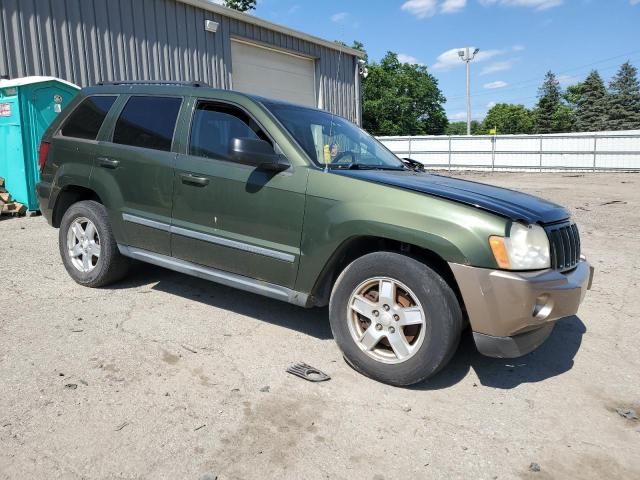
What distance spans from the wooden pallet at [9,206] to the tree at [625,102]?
207 feet

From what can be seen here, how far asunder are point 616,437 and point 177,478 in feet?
7.44

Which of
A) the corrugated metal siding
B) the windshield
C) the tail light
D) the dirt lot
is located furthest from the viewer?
the corrugated metal siding

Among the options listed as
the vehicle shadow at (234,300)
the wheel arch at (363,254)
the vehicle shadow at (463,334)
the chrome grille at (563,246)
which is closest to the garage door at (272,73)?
the vehicle shadow at (234,300)

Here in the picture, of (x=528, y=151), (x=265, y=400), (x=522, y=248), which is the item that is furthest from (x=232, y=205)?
(x=528, y=151)

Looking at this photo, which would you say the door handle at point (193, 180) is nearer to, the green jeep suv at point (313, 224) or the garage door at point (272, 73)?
the green jeep suv at point (313, 224)

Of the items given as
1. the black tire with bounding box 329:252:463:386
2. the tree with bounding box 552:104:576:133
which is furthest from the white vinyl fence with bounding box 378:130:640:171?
the tree with bounding box 552:104:576:133

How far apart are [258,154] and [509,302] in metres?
1.83

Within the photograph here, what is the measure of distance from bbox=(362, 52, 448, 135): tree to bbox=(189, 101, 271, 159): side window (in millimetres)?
53050

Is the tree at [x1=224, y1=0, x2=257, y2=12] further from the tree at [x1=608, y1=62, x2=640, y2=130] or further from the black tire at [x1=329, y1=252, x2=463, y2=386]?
the tree at [x1=608, y1=62, x2=640, y2=130]

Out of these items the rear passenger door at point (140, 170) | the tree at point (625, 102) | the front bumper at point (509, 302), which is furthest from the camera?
the tree at point (625, 102)

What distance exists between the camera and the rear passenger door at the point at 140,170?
13.9 feet

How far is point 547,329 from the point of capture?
3.36 metres

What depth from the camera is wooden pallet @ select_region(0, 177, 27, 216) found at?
336 inches

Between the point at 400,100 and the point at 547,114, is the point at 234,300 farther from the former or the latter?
the point at 547,114
